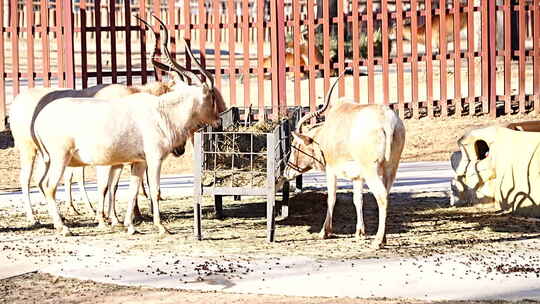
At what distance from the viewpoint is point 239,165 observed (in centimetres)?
1356

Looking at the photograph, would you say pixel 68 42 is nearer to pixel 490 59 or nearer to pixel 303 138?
pixel 490 59

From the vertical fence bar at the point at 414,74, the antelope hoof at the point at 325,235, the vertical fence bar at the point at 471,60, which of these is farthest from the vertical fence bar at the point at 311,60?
the antelope hoof at the point at 325,235

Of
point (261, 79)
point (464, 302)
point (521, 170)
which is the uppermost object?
point (261, 79)

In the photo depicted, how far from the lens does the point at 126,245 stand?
1248 cm

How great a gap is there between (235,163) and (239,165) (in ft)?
0.16

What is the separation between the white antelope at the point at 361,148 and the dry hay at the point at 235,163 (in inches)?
23.4

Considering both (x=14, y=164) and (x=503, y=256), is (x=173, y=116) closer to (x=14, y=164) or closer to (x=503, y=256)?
(x=503, y=256)

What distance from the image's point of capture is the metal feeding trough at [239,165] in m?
12.4

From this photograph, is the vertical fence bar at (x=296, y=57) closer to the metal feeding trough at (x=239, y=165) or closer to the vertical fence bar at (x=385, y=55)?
the vertical fence bar at (x=385, y=55)

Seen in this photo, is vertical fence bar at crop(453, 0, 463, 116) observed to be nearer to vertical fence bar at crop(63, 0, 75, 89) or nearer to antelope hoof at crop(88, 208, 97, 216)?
vertical fence bar at crop(63, 0, 75, 89)

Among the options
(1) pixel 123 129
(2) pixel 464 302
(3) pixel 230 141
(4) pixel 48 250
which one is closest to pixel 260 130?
(3) pixel 230 141

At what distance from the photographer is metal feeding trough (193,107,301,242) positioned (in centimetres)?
1241

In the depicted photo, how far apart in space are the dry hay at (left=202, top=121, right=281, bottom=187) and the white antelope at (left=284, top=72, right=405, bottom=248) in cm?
59

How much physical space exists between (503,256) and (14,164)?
1001 centimetres
